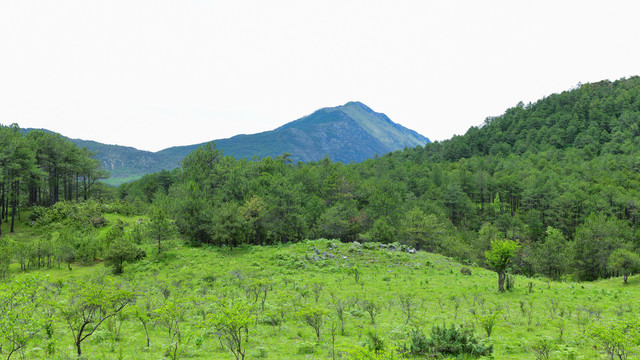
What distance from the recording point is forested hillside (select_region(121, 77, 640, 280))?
53.7 m

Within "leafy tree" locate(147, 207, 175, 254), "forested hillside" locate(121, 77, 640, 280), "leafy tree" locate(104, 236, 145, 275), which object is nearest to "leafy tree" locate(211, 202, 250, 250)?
"forested hillside" locate(121, 77, 640, 280)

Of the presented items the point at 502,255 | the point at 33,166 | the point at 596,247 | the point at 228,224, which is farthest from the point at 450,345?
the point at 33,166

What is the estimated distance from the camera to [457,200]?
3755 inches

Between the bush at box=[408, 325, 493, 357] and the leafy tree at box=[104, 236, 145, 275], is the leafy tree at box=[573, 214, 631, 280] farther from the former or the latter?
the leafy tree at box=[104, 236, 145, 275]

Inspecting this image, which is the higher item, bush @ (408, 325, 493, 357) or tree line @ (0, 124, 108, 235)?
tree line @ (0, 124, 108, 235)

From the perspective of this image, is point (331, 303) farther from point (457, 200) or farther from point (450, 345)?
point (457, 200)

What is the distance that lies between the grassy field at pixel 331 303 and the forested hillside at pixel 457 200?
8534mm

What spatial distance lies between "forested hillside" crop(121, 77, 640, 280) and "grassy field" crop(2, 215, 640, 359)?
853 centimetres

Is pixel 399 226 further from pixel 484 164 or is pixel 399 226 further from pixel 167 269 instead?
pixel 484 164

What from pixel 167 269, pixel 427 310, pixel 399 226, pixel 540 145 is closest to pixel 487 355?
pixel 427 310

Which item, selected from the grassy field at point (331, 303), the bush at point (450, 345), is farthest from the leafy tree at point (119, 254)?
the bush at point (450, 345)

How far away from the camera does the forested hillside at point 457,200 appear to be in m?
53.7

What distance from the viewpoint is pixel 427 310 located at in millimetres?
22797

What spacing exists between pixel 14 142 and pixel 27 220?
44.6 ft
